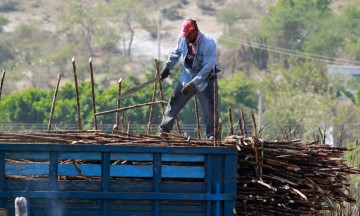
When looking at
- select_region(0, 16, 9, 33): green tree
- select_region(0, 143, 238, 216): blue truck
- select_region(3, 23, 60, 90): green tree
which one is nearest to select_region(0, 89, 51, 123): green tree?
select_region(3, 23, 60, 90): green tree

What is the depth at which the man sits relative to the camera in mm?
10727

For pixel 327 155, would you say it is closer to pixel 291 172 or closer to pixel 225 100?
pixel 291 172

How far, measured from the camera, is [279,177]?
938 cm

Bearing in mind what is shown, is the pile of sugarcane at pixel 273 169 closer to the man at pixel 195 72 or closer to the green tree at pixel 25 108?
the man at pixel 195 72

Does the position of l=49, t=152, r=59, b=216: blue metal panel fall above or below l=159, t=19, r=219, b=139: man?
below

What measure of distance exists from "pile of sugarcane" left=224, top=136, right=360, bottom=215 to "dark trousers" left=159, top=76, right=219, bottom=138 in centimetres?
140

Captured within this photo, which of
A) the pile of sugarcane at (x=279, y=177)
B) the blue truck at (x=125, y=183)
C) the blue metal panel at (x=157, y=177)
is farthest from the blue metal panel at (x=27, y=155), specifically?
the pile of sugarcane at (x=279, y=177)

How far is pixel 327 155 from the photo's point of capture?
9.70m

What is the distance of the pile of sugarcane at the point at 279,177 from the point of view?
30.7 ft

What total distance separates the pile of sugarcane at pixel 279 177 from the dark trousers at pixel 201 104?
1.40 meters

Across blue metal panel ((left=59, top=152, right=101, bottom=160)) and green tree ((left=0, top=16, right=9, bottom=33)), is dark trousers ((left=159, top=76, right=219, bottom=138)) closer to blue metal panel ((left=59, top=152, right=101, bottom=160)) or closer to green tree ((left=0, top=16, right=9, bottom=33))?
blue metal panel ((left=59, top=152, right=101, bottom=160))

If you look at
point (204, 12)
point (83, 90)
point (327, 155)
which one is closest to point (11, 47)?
point (204, 12)

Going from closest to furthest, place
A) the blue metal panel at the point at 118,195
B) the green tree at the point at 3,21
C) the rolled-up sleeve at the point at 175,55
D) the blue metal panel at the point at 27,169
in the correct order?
the blue metal panel at the point at 118,195
the blue metal panel at the point at 27,169
the rolled-up sleeve at the point at 175,55
the green tree at the point at 3,21

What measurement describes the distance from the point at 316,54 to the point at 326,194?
48929 millimetres
